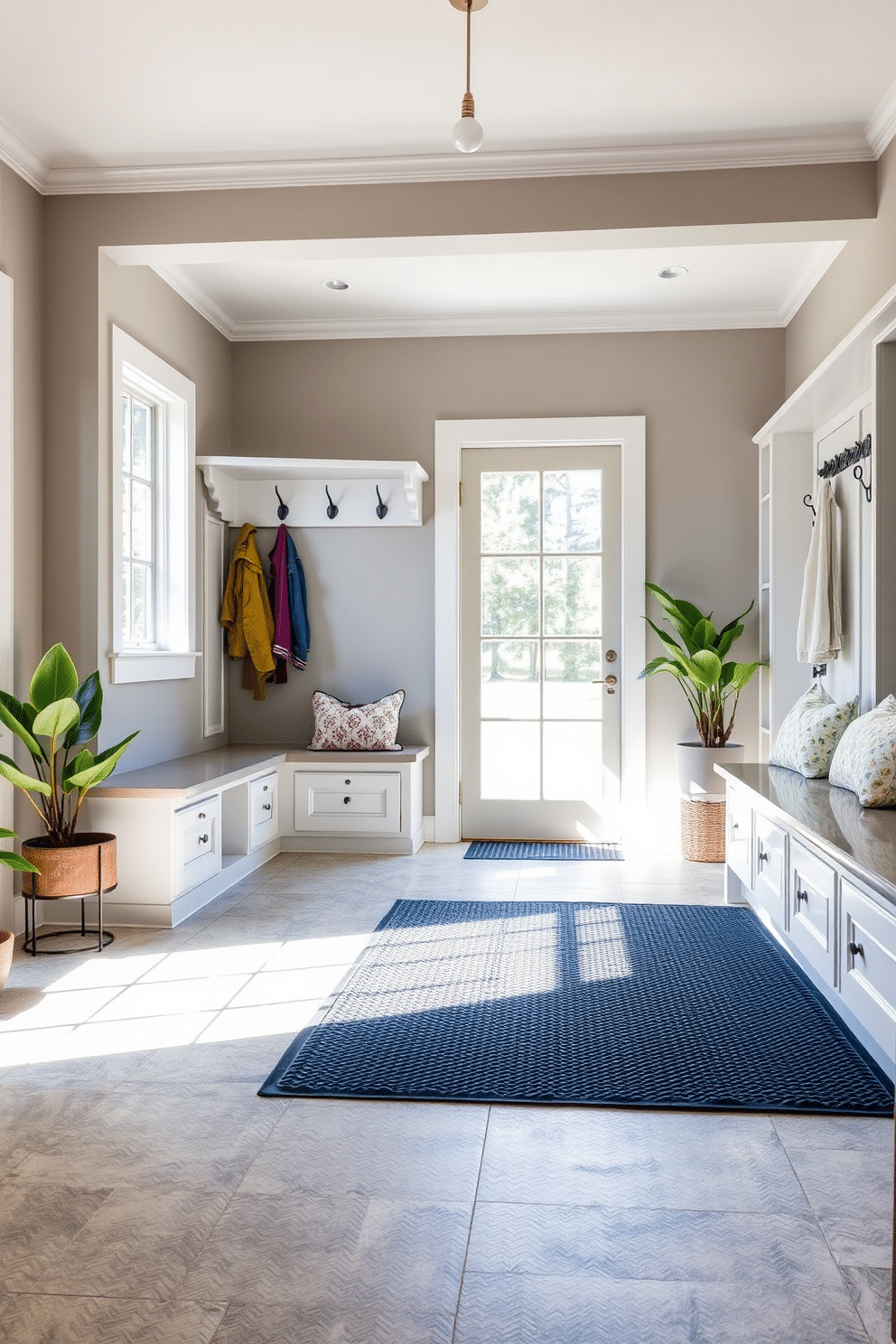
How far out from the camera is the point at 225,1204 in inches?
71.5

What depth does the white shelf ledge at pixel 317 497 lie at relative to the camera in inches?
200

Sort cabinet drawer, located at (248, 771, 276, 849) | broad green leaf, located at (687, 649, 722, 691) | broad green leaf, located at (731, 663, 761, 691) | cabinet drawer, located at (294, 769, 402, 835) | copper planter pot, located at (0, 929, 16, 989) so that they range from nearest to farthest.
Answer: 1. copper planter pot, located at (0, 929, 16, 989)
2. cabinet drawer, located at (248, 771, 276, 849)
3. broad green leaf, located at (687, 649, 722, 691)
4. broad green leaf, located at (731, 663, 761, 691)
5. cabinet drawer, located at (294, 769, 402, 835)

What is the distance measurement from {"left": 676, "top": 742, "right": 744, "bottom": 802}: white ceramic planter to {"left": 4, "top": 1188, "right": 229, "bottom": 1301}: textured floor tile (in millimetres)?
3290

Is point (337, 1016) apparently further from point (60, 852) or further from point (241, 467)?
point (241, 467)

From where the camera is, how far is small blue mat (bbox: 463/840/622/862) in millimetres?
4855

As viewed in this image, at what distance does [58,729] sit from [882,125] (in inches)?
123

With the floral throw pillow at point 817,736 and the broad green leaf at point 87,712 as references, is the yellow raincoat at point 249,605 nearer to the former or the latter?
the broad green leaf at point 87,712

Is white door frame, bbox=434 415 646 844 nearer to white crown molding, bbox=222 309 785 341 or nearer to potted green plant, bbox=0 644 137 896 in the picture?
white crown molding, bbox=222 309 785 341

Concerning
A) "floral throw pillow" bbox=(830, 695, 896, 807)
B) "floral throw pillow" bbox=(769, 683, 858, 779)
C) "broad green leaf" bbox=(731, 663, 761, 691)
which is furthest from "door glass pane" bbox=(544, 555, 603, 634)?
"floral throw pillow" bbox=(830, 695, 896, 807)

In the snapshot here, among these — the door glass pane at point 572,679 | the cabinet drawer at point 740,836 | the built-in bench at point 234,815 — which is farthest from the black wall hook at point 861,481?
the built-in bench at point 234,815

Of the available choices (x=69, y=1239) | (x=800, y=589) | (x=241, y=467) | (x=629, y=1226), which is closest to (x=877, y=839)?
(x=629, y=1226)

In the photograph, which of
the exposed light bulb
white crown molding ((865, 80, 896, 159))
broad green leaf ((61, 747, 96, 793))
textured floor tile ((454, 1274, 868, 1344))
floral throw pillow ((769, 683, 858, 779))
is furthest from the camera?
floral throw pillow ((769, 683, 858, 779))

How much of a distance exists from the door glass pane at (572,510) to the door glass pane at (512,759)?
3.11ft

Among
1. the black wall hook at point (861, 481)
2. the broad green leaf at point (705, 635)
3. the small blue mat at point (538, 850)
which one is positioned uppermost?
the black wall hook at point (861, 481)
